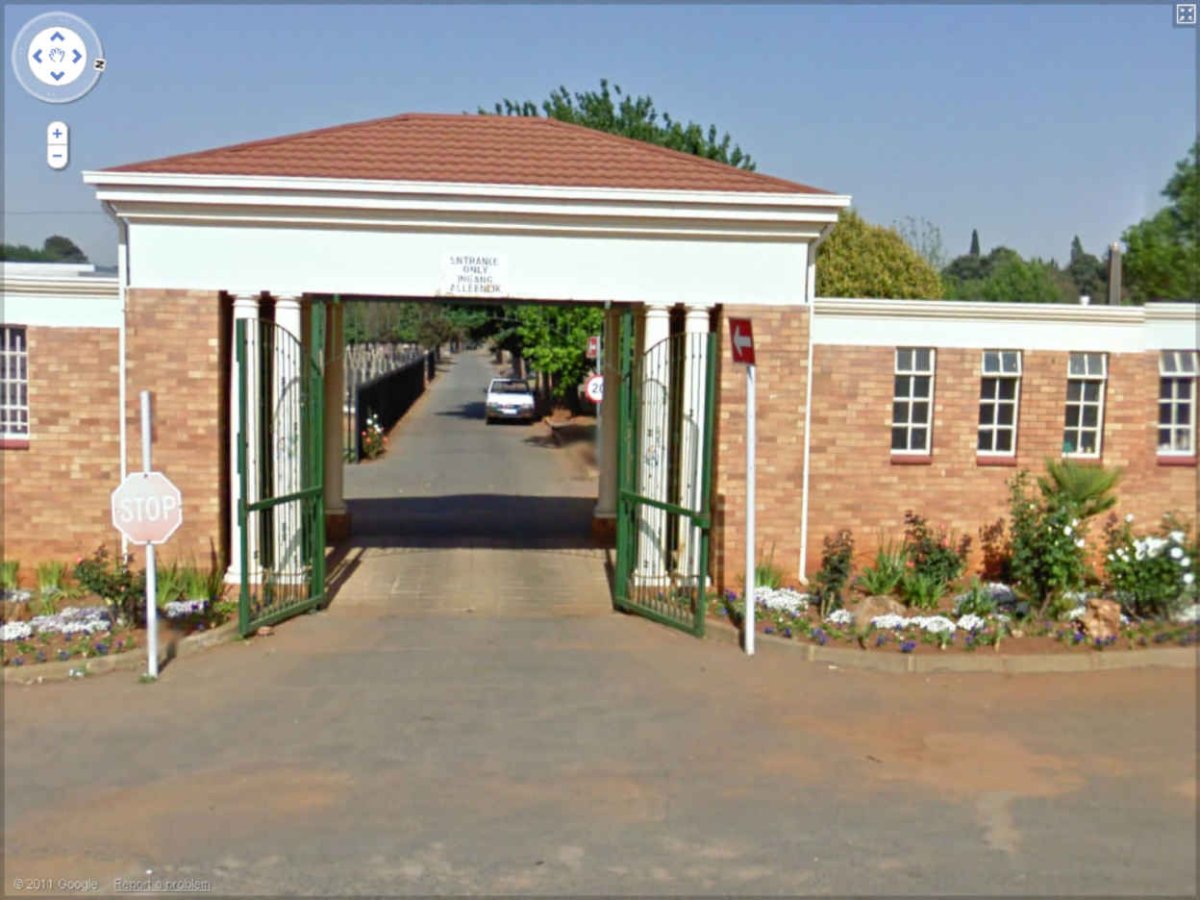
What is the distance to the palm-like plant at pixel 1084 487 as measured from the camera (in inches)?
456

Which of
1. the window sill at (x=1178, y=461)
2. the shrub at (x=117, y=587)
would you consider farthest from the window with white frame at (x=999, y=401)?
the shrub at (x=117, y=587)

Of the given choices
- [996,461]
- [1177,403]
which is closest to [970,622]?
[996,461]

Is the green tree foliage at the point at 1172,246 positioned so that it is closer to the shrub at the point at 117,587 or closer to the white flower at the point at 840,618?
the white flower at the point at 840,618

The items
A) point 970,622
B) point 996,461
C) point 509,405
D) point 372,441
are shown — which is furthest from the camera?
A: point 509,405

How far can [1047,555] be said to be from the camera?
10328 mm

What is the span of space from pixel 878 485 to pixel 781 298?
88.6 inches

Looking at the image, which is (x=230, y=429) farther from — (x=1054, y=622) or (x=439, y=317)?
(x=439, y=317)

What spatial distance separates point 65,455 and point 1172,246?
21756mm

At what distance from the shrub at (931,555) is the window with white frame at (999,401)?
1.19 meters

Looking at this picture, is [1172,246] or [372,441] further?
[372,441]

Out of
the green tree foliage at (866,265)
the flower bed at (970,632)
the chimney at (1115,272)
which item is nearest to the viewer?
the flower bed at (970,632)

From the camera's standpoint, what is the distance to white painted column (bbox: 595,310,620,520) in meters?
15.7

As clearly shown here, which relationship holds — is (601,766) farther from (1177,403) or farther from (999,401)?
(1177,403)

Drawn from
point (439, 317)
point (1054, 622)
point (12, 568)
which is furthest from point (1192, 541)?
point (439, 317)
